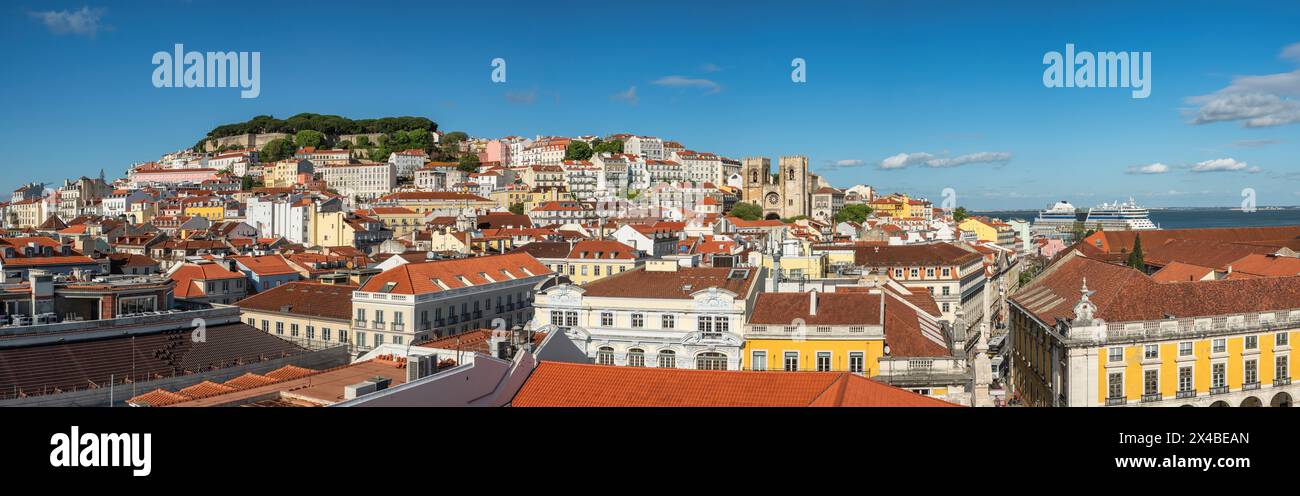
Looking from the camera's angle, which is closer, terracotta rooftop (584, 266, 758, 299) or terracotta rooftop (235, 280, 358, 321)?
terracotta rooftop (584, 266, 758, 299)

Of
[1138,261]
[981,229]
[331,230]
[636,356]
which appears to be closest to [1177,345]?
[636,356]

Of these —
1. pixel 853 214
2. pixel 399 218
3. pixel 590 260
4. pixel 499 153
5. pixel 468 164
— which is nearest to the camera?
pixel 590 260

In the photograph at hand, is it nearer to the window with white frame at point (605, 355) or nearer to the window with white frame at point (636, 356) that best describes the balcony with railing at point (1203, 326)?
the window with white frame at point (636, 356)

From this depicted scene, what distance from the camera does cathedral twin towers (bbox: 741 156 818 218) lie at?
397ft

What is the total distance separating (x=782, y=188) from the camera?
4830 inches

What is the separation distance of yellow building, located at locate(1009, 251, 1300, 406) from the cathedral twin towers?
3789 inches

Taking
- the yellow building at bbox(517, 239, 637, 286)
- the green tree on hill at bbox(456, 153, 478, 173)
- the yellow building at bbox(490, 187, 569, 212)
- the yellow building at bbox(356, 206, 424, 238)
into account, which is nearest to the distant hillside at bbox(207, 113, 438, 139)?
the green tree on hill at bbox(456, 153, 478, 173)

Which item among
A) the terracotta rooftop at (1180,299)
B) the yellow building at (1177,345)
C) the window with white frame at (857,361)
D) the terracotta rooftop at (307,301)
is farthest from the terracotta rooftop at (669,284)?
the terracotta rooftop at (307,301)

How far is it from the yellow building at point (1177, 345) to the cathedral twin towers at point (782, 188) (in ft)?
316

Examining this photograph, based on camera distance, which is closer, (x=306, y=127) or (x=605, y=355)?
(x=605, y=355)

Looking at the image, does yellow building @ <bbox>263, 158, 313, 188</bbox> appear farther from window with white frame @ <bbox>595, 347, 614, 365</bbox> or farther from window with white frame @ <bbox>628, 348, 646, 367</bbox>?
window with white frame @ <bbox>628, 348, 646, 367</bbox>

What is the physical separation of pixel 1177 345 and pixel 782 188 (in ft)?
332

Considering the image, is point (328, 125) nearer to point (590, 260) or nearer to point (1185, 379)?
point (590, 260)
